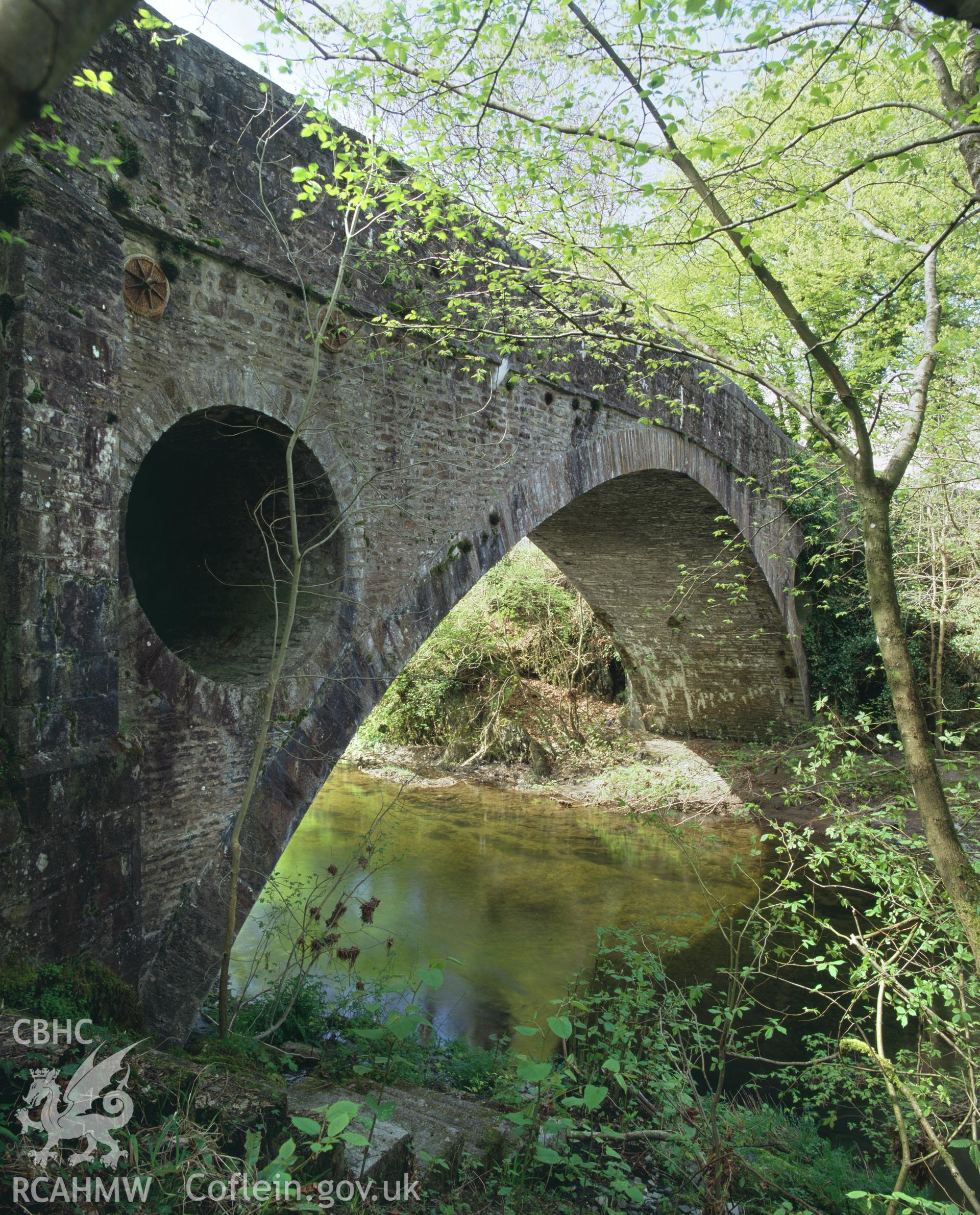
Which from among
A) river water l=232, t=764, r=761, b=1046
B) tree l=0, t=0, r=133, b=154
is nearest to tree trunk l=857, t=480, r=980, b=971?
river water l=232, t=764, r=761, b=1046

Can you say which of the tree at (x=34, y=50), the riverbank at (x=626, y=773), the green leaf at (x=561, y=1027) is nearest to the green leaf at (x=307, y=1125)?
the green leaf at (x=561, y=1027)

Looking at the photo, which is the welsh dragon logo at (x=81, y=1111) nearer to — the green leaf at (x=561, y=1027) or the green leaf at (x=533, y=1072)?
the green leaf at (x=533, y=1072)

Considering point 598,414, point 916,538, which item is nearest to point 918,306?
point 916,538

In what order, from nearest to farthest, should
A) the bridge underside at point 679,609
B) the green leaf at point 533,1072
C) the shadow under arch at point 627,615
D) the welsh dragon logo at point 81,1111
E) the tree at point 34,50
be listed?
the tree at point 34,50 → the welsh dragon logo at point 81,1111 → the green leaf at point 533,1072 → the shadow under arch at point 627,615 → the bridge underside at point 679,609

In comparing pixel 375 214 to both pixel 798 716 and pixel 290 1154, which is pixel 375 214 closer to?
pixel 290 1154

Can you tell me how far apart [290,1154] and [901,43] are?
21.0ft

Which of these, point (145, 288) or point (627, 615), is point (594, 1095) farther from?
point (627, 615)

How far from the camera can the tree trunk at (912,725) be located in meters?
3.29

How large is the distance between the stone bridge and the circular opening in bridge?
0.7 inches

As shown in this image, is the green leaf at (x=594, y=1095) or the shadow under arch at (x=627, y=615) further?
the shadow under arch at (x=627, y=615)

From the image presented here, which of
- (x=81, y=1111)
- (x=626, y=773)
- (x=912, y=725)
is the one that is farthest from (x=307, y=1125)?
(x=626, y=773)

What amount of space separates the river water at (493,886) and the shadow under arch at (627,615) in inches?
35.2

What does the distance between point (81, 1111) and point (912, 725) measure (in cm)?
333

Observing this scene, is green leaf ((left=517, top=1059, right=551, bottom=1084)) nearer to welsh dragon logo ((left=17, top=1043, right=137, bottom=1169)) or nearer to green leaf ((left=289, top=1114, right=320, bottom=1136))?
green leaf ((left=289, top=1114, right=320, bottom=1136))
